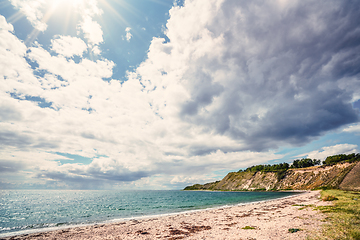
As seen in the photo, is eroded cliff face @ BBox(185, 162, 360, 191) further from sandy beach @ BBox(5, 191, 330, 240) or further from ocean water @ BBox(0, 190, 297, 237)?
sandy beach @ BBox(5, 191, 330, 240)

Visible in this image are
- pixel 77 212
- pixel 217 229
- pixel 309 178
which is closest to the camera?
pixel 217 229

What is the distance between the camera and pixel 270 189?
175500 millimetres

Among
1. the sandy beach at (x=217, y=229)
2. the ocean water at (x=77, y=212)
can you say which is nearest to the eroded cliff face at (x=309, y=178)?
the ocean water at (x=77, y=212)

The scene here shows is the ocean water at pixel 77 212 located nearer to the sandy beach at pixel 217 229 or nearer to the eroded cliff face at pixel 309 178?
the sandy beach at pixel 217 229

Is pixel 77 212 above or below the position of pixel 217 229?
below

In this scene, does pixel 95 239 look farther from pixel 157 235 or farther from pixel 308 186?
pixel 308 186

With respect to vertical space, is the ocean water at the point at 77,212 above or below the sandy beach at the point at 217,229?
below

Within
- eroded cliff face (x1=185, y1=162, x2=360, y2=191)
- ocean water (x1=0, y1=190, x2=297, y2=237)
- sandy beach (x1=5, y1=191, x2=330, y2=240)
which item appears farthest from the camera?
eroded cliff face (x1=185, y1=162, x2=360, y2=191)

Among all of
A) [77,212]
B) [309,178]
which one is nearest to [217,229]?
[77,212]

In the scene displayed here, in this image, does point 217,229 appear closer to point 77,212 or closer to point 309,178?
point 77,212

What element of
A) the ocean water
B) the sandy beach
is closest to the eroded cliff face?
the ocean water

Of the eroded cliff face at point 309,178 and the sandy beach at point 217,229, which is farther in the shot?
the eroded cliff face at point 309,178

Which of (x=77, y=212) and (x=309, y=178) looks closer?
(x=77, y=212)

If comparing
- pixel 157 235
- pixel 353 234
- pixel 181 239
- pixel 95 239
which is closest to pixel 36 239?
pixel 95 239
